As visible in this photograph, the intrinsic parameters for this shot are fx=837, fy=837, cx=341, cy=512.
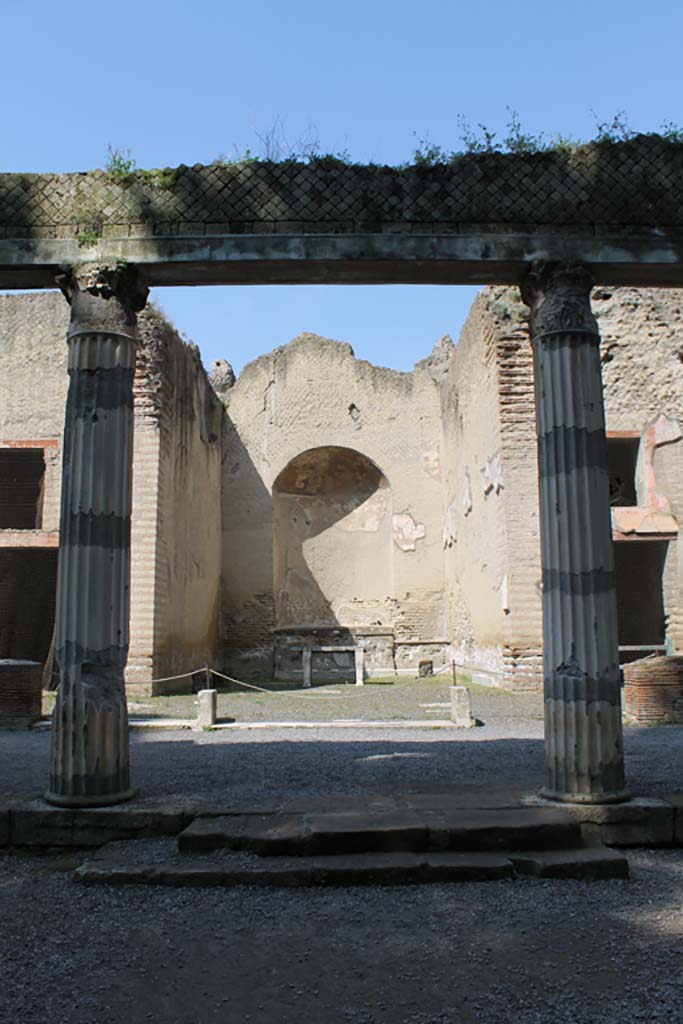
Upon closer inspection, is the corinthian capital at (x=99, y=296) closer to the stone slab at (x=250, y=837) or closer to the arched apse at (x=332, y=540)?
the stone slab at (x=250, y=837)

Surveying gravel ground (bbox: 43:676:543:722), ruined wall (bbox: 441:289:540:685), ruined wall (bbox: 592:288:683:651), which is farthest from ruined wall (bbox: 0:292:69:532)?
ruined wall (bbox: 592:288:683:651)

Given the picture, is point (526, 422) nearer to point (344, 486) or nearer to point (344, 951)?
point (344, 486)

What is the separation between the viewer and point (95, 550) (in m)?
4.77

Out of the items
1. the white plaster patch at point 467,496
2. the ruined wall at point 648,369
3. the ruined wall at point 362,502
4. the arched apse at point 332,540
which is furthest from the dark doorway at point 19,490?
the ruined wall at point 648,369

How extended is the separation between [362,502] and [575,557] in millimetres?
16799

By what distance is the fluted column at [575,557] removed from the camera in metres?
4.57

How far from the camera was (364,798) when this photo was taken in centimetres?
478

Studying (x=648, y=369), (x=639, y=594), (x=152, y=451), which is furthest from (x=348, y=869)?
(x=639, y=594)

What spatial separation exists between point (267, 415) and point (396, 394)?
3.27m

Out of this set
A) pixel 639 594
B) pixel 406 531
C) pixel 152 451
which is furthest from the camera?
pixel 406 531

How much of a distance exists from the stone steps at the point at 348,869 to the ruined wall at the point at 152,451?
890 cm

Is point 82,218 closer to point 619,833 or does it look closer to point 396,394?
point 619,833

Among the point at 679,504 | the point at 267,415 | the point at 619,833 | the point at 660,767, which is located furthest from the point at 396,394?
the point at 619,833

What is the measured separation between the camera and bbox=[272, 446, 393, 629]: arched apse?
20.9m
